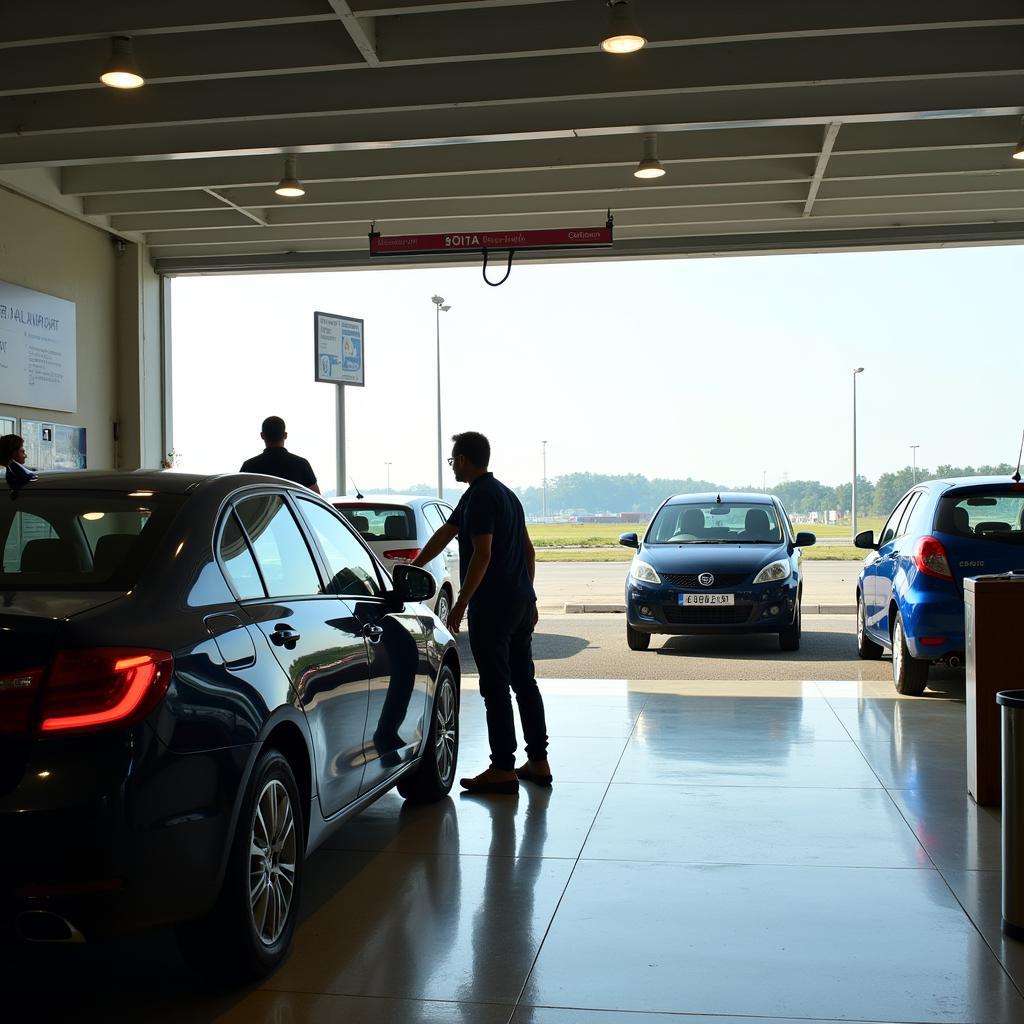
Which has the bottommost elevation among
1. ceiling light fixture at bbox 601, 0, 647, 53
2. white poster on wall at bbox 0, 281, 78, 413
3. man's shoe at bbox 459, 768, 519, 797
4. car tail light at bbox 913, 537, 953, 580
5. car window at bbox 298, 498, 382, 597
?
man's shoe at bbox 459, 768, 519, 797

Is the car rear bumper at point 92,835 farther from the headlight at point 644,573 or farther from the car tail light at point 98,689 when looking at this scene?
the headlight at point 644,573

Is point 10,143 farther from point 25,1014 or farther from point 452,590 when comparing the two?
point 25,1014

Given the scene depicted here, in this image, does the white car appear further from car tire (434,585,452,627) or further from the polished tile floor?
the polished tile floor

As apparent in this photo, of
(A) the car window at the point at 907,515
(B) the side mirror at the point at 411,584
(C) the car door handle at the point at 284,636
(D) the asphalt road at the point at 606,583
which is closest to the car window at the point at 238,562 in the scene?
(C) the car door handle at the point at 284,636

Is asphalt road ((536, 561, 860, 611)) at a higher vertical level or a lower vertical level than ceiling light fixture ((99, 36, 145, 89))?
lower

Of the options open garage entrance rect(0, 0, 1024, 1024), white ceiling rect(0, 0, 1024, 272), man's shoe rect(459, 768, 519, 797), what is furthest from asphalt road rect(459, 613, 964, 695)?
white ceiling rect(0, 0, 1024, 272)

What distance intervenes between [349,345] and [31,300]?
21.5 ft

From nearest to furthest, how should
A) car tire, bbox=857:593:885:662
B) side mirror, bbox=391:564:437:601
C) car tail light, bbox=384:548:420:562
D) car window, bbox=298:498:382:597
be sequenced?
car window, bbox=298:498:382:597 < side mirror, bbox=391:564:437:601 < car tire, bbox=857:593:885:662 < car tail light, bbox=384:548:420:562

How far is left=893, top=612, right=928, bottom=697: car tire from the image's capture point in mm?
9906

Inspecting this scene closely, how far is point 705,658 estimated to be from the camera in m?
12.9

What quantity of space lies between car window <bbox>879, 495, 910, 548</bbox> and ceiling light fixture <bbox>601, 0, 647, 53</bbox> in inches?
200

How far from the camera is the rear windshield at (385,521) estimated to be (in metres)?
13.1

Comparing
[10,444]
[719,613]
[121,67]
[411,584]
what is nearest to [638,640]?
[719,613]

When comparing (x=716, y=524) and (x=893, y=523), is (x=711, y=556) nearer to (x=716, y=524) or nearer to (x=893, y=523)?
(x=716, y=524)
